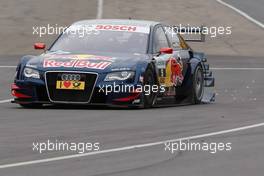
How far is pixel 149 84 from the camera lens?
603 inches

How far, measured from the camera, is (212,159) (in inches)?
383

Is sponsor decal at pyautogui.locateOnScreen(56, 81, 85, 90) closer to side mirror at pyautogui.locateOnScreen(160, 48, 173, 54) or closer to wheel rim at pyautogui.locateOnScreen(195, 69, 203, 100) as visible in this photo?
side mirror at pyautogui.locateOnScreen(160, 48, 173, 54)

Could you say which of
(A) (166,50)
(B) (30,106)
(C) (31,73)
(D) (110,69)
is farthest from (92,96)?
(A) (166,50)

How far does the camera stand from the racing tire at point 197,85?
17.3 metres

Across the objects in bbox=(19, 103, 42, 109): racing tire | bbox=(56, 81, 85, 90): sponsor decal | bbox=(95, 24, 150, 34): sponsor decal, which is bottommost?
bbox=(19, 103, 42, 109): racing tire

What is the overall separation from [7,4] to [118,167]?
3113cm

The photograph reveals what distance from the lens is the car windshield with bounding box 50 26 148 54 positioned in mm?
15773

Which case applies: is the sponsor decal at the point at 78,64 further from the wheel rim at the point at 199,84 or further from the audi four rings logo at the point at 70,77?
the wheel rim at the point at 199,84

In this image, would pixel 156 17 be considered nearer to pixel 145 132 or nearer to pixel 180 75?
pixel 180 75

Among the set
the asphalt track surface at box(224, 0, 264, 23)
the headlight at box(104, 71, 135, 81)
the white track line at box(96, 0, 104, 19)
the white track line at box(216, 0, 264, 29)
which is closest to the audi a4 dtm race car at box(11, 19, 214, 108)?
the headlight at box(104, 71, 135, 81)

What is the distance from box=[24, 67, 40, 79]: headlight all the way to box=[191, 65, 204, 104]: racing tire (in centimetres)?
333

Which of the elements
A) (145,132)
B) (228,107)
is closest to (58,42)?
(228,107)

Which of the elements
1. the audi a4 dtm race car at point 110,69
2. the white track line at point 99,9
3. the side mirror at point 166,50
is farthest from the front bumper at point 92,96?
the white track line at point 99,9

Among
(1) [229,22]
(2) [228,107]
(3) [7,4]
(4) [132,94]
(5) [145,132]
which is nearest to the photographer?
(5) [145,132]
